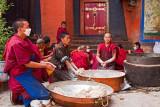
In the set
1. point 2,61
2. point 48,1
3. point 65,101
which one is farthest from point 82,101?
point 48,1

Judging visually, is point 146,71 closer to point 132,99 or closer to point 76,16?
point 132,99

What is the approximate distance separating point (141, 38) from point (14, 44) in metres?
5.51

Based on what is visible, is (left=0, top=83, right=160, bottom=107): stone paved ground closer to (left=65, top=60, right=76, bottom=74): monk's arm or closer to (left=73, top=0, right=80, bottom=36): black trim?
(left=65, top=60, right=76, bottom=74): monk's arm

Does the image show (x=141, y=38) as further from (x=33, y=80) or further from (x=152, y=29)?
(x=33, y=80)

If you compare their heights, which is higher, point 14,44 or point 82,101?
point 14,44

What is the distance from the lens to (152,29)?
718 centimetres

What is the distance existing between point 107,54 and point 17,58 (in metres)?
2.66

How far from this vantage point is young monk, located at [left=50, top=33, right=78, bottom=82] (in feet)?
13.4

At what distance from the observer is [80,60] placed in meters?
5.64

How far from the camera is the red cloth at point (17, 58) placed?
9.29ft

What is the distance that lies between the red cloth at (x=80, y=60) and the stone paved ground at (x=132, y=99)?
1.85 metres

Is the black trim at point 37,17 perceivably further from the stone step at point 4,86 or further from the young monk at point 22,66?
the young monk at point 22,66

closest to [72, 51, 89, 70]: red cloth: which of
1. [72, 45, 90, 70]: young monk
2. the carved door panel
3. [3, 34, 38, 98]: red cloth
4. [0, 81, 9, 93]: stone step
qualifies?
[72, 45, 90, 70]: young monk

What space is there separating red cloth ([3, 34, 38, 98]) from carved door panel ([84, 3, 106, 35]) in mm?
6963
